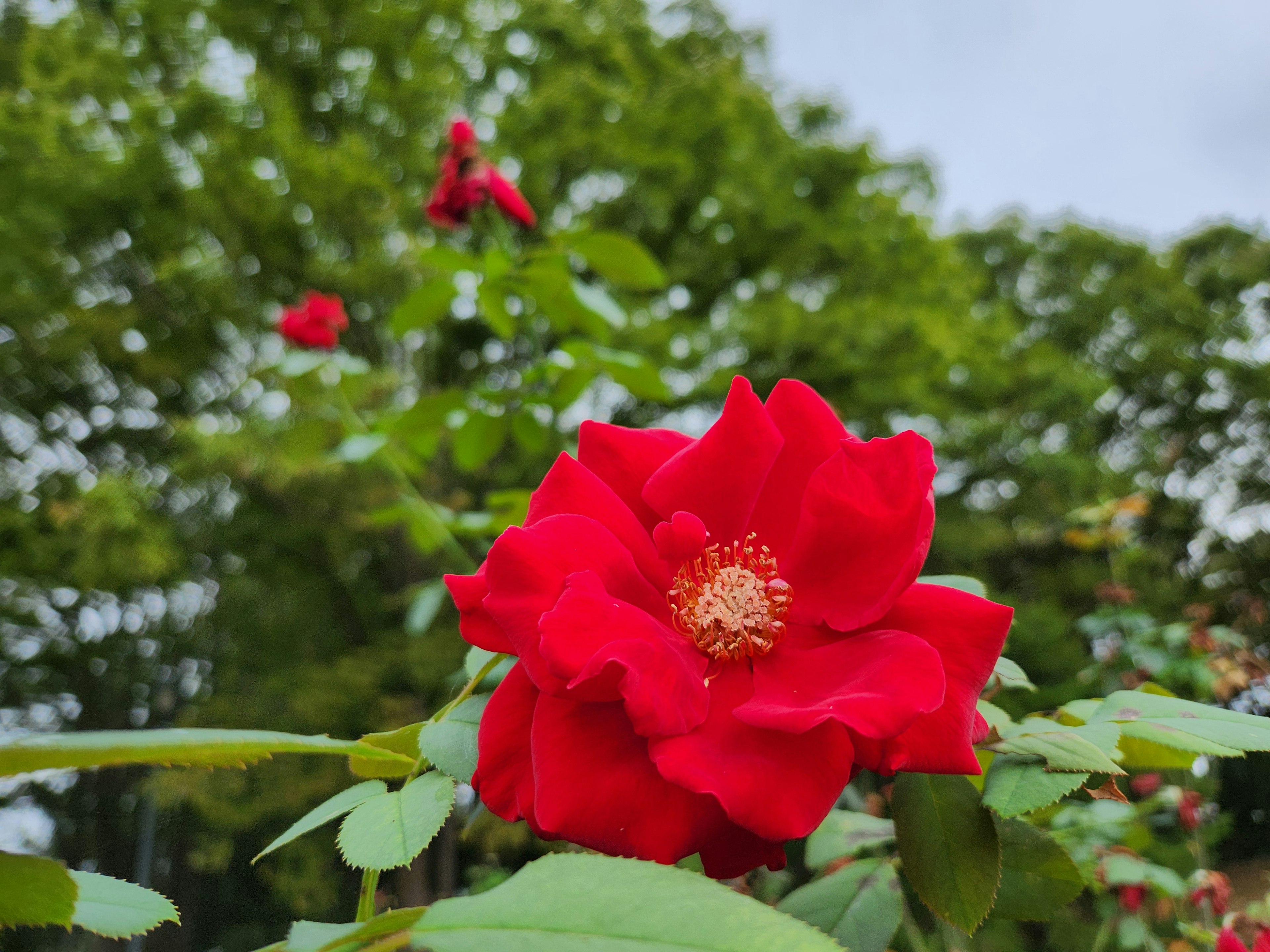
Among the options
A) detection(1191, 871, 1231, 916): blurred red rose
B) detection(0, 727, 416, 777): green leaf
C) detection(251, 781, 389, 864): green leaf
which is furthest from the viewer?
detection(1191, 871, 1231, 916): blurred red rose

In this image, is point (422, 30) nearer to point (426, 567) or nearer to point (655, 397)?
point (426, 567)

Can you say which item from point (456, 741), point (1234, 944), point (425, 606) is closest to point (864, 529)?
point (456, 741)

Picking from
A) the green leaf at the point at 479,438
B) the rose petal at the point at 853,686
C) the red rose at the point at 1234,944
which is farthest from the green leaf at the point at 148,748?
the green leaf at the point at 479,438

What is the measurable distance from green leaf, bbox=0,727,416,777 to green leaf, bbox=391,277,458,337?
0.57 meters

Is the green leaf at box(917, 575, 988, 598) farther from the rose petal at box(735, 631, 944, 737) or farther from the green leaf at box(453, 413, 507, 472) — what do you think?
the green leaf at box(453, 413, 507, 472)

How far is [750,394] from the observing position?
11.6 inches

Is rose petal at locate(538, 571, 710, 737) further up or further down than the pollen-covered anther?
further down

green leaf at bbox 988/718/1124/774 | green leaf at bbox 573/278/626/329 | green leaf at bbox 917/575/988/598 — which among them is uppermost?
green leaf at bbox 573/278/626/329

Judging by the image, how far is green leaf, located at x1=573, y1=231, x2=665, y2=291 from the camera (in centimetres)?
69

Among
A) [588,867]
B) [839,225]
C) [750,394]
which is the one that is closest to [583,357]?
[750,394]

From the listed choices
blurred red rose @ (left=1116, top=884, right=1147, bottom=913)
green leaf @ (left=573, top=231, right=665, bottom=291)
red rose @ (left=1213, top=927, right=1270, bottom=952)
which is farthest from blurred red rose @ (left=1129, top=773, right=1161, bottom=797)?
green leaf @ (left=573, top=231, right=665, bottom=291)

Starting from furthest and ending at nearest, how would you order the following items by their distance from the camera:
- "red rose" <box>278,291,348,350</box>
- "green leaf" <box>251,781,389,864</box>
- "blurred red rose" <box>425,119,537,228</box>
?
"red rose" <box>278,291,348,350</box> → "blurred red rose" <box>425,119,537,228</box> → "green leaf" <box>251,781,389,864</box>

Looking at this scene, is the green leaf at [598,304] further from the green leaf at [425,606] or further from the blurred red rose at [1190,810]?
the blurred red rose at [1190,810]

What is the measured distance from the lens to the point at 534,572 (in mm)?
247
